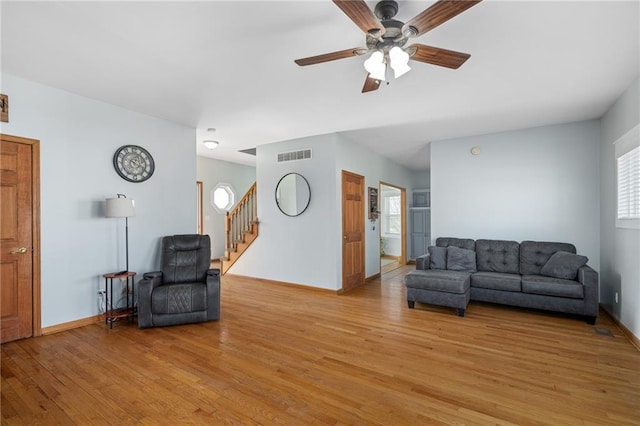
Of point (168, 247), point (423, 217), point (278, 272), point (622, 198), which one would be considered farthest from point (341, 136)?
point (423, 217)

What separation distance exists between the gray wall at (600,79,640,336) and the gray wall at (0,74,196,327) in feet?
18.2

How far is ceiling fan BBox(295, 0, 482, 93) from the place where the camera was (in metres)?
1.62

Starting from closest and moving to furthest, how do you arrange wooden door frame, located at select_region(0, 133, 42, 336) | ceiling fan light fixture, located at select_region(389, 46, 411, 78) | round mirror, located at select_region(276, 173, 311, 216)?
ceiling fan light fixture, located at select_region(389, 46, 411, 78), wooden door frame, located at select_region(0, 133, 42, 336), round mirror, located at select_region(276, 173, 311, 216)

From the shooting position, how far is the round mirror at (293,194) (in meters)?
5.32

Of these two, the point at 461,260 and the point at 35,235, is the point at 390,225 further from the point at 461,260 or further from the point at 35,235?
the point at 35,235

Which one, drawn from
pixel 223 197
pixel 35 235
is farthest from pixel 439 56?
pixel 223 197

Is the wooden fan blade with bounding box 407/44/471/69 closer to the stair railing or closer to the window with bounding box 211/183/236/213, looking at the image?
the stair railing

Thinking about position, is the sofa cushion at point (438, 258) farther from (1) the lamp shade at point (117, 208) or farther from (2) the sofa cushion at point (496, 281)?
(1) the lamp shade at point (117, 208)

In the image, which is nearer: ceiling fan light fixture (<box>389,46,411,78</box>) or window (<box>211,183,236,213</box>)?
ceiling fan light fixture (<box>389,46,411,78</box>)

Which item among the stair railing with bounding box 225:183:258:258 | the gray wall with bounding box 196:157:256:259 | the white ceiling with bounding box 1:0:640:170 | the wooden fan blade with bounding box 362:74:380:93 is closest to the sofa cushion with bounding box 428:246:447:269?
the white ceiling with bounding box 1:0:640:170

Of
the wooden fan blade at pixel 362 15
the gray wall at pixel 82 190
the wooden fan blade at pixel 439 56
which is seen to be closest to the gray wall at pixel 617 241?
the wooden fan blade at pixel 439 56

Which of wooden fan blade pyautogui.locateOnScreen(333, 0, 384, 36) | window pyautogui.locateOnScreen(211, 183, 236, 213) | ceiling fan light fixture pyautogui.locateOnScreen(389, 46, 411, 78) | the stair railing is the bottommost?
the stair railing

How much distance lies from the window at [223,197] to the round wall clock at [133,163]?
3.67 m

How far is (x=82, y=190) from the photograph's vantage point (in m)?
3.51
